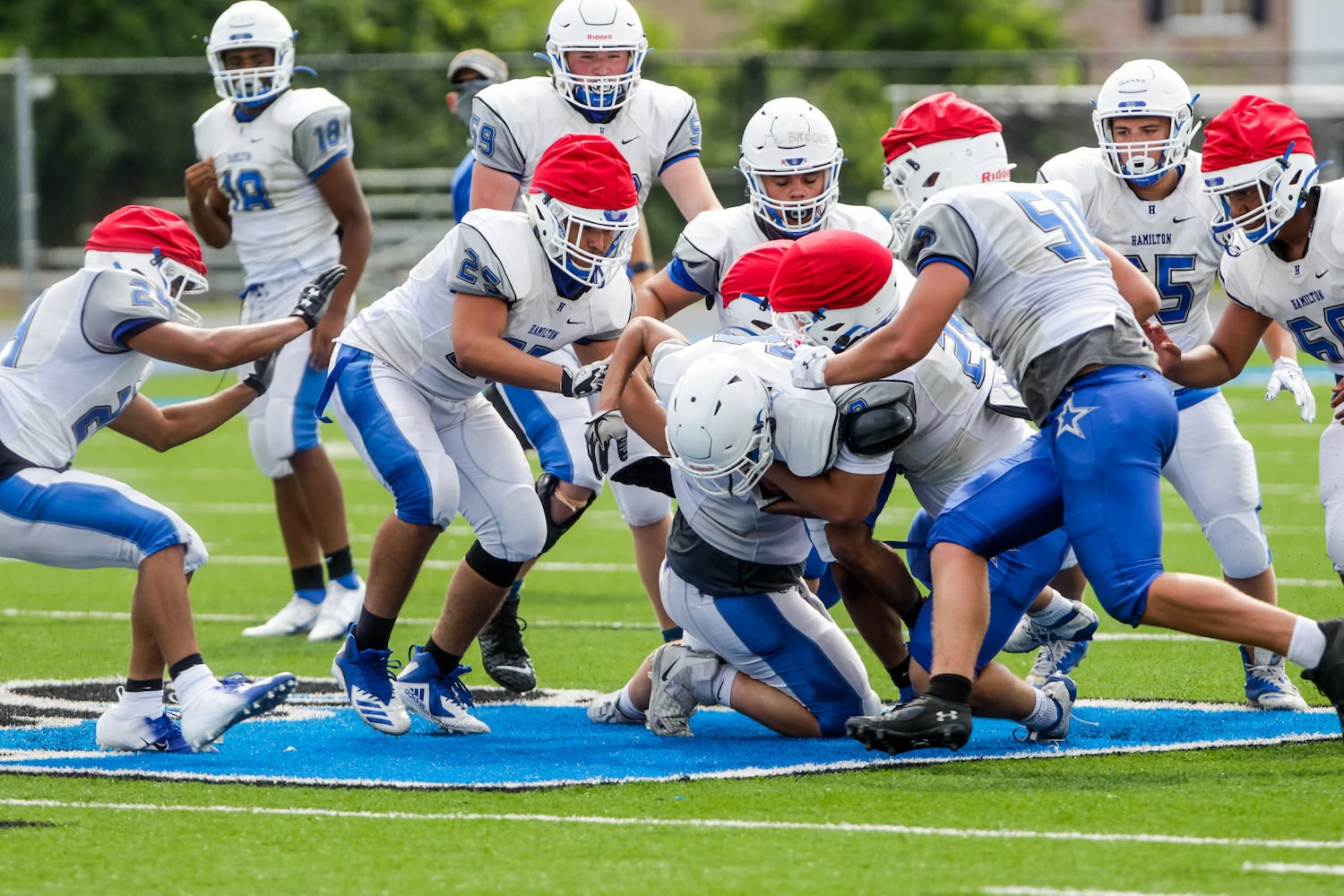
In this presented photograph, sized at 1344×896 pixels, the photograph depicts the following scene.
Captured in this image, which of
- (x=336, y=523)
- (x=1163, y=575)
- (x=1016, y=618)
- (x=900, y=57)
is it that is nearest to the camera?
(x=1163, y=575)

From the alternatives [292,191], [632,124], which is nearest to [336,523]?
[292,191]

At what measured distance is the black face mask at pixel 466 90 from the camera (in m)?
7.89

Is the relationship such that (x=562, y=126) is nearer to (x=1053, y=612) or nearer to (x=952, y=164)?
(x=952, y=164)

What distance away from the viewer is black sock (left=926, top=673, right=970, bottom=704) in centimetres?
428

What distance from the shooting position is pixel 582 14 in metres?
5.86

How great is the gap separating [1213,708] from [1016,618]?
0.88 m

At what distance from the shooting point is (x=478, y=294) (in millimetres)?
4898

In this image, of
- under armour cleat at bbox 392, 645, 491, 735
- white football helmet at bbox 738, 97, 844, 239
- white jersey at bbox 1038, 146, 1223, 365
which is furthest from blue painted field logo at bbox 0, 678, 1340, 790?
white football helmet at bbox 738, 97, 844, 239

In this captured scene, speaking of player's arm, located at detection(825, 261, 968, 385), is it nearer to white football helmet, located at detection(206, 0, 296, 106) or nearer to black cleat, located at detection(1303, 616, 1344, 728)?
black cleat, located at detection(1303, 616, 1344, 728)

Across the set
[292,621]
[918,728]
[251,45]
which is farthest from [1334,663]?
[251,45]

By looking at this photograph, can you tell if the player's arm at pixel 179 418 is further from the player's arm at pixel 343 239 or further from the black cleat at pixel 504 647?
the player's arm at pixel 343 239

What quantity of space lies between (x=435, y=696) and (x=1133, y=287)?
2074mm

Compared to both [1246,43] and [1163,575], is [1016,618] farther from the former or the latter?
[1246,43]

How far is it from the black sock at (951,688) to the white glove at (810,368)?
71cm
